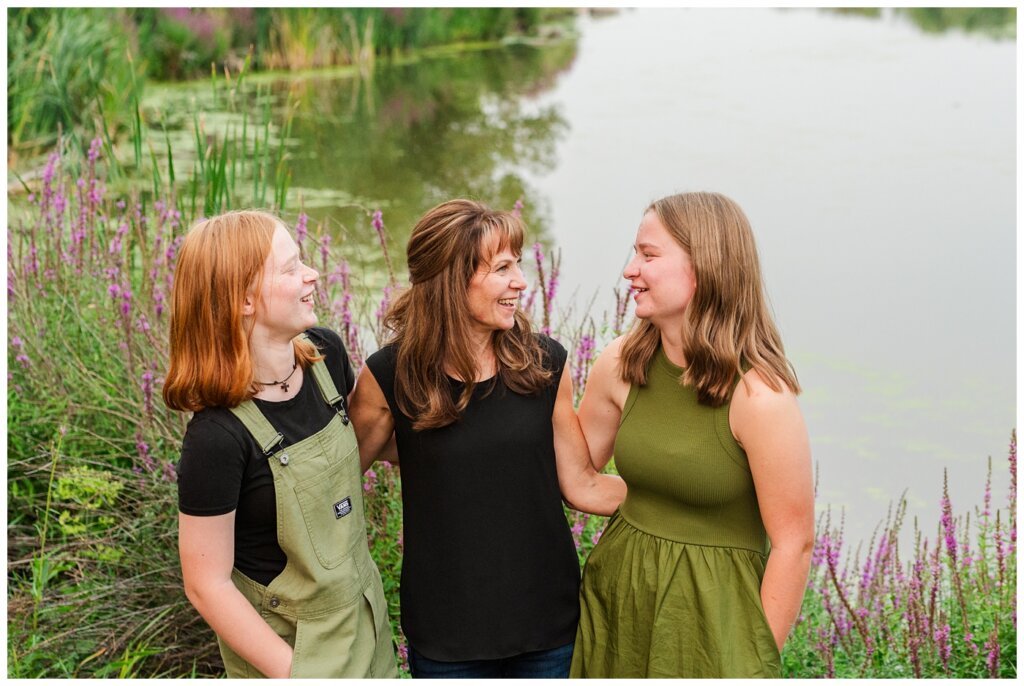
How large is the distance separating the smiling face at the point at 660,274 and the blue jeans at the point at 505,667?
0.75 metres

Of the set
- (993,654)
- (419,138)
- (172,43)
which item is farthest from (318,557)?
(172,43)

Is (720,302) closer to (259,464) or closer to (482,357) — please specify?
(482,357)

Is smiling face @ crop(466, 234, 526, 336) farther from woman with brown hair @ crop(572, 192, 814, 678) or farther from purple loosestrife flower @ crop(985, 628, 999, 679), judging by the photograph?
purple loosestrife flower @ crop(985, 628, 999, 679)

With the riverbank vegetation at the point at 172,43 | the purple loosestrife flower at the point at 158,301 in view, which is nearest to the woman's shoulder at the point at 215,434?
the purple loosestrife flower at the point at 158,301

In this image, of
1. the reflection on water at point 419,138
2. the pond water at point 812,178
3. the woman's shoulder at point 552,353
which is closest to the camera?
the woman's shoulder at point 552,353

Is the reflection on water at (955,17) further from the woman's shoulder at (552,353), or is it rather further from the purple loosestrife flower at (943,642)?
the woman's shoulder at (552,353)

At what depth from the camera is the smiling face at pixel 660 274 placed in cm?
205

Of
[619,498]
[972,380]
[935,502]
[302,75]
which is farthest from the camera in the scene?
[302,75]

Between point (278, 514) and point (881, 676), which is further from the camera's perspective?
point (881, 676)

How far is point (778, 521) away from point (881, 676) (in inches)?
57.4

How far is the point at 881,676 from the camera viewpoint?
3.15 m

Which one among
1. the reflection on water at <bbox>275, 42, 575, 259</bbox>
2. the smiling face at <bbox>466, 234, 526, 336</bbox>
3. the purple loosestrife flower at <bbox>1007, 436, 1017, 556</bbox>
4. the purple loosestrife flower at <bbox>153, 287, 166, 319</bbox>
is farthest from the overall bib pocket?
the reflection on water at <bbox>275, 42, 575, 259</bbox>

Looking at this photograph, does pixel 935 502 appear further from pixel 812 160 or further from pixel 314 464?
pixel 812 160

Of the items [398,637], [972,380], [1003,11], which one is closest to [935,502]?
[972,380]
